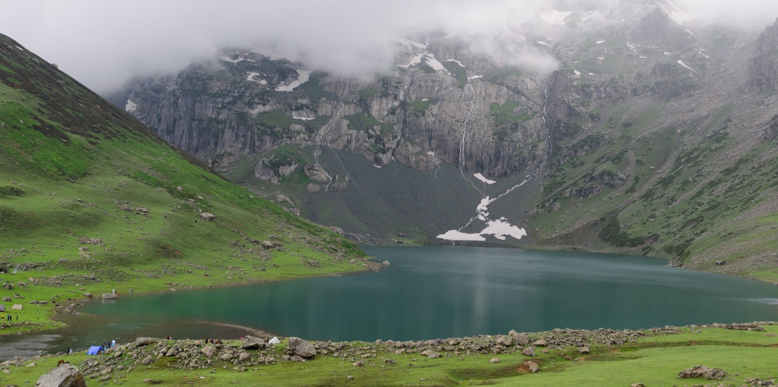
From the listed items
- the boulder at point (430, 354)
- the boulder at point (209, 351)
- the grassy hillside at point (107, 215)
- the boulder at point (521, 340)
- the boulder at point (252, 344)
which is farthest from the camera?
the grassy hillside at point (107, 215)

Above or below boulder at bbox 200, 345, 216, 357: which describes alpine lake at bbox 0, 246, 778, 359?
below

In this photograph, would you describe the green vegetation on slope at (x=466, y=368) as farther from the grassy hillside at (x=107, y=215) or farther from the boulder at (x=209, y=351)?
the grassy hillside at (x=107, y=215)

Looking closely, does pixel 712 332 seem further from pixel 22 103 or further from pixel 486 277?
pixel 22 103

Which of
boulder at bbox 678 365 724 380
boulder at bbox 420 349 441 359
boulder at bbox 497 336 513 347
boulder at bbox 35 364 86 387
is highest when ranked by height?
boulder at bbox 678 365 724 380

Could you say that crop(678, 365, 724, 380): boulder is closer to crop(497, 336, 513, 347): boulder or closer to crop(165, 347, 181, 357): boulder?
crop(497, 336, 513, 347): boulder

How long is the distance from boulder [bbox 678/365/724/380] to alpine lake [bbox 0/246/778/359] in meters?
38.3

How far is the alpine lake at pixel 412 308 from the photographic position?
66750 mm

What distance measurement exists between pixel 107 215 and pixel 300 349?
315 ft

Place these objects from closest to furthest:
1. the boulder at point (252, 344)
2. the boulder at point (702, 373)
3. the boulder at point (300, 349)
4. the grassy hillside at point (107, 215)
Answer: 1. the boulder at point (702, 373)
2. the boulder at point (252, 344)
3. the boulder at point (300, 349)
4. the grassy hillside at point (107, 215)

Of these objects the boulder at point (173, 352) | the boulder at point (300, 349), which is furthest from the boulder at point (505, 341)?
the boulder at point (173, 352)

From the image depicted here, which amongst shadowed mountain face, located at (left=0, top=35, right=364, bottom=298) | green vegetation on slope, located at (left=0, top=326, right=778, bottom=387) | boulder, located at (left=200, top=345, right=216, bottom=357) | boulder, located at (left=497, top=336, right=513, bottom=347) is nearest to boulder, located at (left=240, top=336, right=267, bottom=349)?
green vegetation on slope, located at (left=0, top=326, right=778, bottom=387)

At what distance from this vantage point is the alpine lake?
66750 millimetres

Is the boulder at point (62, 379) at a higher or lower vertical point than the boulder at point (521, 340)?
higher

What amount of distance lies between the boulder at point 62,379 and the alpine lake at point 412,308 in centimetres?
2595
